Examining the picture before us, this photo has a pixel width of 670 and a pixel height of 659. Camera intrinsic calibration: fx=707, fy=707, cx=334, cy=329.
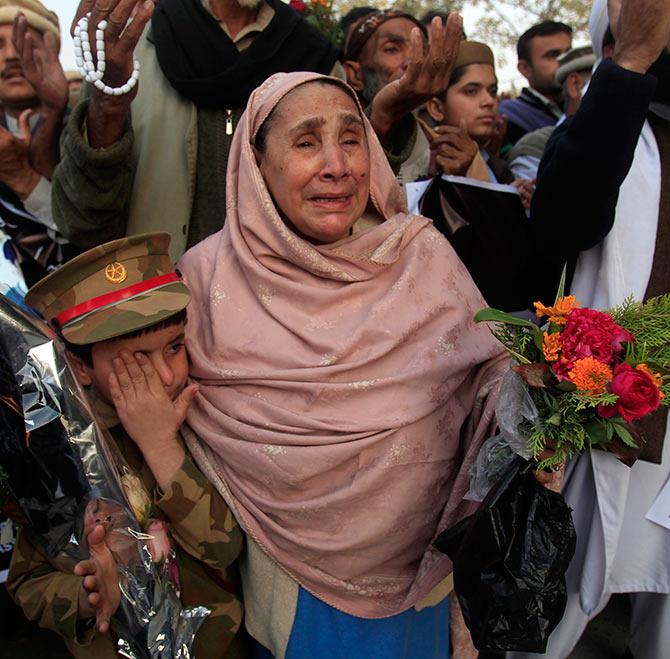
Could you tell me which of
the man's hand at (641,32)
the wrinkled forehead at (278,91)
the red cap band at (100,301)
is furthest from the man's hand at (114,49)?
the man's hand at (641,32)

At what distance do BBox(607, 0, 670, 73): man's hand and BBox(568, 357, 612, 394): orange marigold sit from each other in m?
1.00

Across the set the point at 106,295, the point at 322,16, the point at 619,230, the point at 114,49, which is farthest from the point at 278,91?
the point at 322,16

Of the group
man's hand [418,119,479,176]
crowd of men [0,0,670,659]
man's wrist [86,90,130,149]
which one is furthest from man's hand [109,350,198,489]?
man's hand [418,119,479,176]

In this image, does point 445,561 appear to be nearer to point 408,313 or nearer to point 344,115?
point 408,313

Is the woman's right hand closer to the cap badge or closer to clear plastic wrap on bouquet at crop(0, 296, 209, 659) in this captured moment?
clear plastic wrap on bouquet at crop(0, 296, 209, 659)

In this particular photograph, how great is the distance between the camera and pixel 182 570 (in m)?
1.93

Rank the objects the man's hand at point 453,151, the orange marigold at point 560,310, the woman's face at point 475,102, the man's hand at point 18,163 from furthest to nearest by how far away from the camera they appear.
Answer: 1. the woman's face at point 475,102
2. the man's hand at point 453,151
3. the man's hand at point 18,163
4. the orange marigold at point 560,310

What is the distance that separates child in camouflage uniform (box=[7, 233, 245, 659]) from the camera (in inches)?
69.5

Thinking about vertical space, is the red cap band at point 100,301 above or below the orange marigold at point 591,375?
above

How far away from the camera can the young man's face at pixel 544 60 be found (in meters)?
5.97

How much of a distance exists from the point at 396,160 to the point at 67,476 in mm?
1805

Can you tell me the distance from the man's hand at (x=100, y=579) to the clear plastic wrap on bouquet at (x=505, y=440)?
Answer: 888mm

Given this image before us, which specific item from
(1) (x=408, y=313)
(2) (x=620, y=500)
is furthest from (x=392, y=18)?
(2) (x=620, y=500)

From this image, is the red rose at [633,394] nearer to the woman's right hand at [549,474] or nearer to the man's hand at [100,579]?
the woman's right hand at [549,474]
